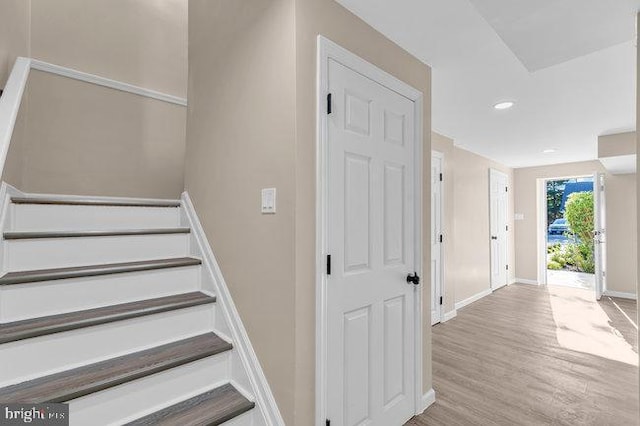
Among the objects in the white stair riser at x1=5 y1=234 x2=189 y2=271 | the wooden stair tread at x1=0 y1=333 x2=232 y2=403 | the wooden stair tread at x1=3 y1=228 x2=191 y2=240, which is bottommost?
the wooden stair tread at x1=0 y1=333 x2=232 y2=403

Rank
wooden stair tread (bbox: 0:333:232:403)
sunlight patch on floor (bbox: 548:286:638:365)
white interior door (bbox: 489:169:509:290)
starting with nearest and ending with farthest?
1. wooden stair tread (bbox: 0:333:232:403)
2. sunlight patch on floor (bbox: 548:286:638:365)
3. white interior door (bbox: 489:169:509:290)

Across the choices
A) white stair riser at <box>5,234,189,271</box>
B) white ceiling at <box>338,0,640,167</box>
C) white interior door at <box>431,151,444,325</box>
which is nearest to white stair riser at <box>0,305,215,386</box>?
white stair riser at <box>5,234,189,271</box>

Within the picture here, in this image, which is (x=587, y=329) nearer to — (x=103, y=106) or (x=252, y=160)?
(x=252, y=160)

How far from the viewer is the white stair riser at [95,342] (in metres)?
1.19

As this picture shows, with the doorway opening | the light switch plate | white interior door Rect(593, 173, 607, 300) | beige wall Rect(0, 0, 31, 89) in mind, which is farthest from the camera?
the doorway opening

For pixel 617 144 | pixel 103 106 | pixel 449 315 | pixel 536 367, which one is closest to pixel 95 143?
pixel 103 106

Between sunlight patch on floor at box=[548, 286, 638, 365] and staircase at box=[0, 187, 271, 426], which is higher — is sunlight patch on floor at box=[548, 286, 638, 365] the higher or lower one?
the lower one

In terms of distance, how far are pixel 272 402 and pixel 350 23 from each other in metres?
1.97

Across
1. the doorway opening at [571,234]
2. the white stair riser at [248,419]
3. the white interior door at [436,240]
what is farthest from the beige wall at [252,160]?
the doorway opening at [571,234]

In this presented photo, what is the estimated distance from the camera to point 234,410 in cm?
139

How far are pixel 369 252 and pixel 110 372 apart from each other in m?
1.31

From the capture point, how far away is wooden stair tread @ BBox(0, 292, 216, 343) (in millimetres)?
1215

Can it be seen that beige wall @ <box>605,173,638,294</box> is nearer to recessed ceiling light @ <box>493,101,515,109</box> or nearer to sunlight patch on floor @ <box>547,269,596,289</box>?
sunlight patch on floor @ <box>547,269,596,289</box>

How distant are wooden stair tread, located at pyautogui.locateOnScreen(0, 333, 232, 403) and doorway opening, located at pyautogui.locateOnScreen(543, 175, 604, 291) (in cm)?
712
